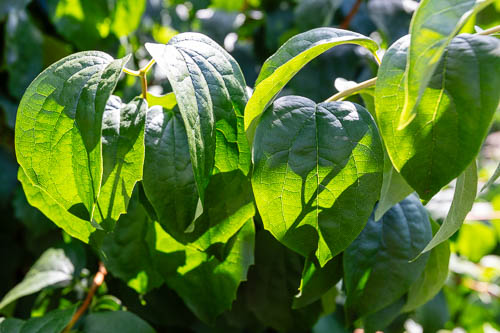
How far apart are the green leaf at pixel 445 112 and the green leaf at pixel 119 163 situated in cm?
17

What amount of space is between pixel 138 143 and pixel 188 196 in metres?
0.05

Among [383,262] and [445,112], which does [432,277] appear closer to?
[383,262]

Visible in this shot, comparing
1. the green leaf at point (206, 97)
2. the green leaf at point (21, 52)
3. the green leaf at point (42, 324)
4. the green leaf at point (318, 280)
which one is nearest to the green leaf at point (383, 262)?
the green leaf at point (318, 280)

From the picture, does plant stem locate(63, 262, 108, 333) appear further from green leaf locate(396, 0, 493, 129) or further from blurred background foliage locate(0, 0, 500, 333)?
green leaf locate(396, 0, 493, 129)

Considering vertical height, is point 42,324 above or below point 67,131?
below

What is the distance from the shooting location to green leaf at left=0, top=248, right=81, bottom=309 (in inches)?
22.8

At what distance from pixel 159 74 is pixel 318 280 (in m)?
0.65

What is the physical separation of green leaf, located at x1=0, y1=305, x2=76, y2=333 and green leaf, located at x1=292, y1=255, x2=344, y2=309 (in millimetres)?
229

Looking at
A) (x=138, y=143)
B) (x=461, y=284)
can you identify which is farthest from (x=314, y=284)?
(x=461, y=284)

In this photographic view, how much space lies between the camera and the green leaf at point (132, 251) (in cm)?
49

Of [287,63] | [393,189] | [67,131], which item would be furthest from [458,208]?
[67,131]

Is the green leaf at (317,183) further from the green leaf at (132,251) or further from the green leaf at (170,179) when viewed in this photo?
the green leaf at (132,251)

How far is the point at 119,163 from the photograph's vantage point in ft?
1.14

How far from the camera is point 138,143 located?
35 cm
